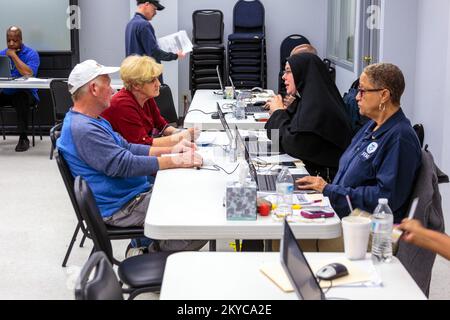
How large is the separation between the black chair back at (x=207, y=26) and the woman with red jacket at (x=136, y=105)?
545 cm

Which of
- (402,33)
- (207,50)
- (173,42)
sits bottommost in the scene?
(207,50)

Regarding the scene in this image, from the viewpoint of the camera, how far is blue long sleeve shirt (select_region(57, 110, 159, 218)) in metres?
3.77

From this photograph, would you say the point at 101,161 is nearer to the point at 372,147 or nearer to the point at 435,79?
the point at 372,147

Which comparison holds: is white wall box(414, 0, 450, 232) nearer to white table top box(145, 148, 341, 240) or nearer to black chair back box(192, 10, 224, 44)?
white table top box(145, 148, 341, 240)

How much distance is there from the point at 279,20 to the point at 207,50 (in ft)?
4.13

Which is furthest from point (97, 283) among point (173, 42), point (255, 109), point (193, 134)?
point (173, 42)

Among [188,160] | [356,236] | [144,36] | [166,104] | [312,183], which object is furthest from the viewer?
[144,36]

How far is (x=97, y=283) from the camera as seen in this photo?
193 cm

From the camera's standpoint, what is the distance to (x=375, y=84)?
3418mm

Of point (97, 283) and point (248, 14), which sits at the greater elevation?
point (248, 14)

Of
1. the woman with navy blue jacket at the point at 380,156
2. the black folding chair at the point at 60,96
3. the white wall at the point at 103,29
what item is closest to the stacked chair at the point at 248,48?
the white wall at the point at 103,29

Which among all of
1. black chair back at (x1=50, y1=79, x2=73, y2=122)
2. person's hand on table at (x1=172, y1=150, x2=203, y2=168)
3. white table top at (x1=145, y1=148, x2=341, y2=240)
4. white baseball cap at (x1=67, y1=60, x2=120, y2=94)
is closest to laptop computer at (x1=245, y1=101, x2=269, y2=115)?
person's hand on table at (x1=172, y1=150, x2=203, y2=168)
